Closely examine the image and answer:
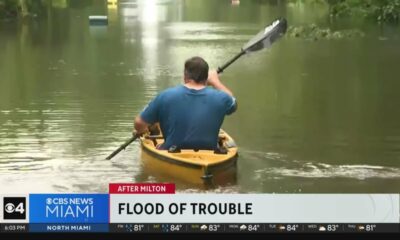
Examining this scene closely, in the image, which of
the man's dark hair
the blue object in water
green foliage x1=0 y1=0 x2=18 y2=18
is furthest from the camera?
green foliage x1=0 y1=0 x2=18 y2=18

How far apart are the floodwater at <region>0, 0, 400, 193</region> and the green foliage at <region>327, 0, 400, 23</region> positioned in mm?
8846

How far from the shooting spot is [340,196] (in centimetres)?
306

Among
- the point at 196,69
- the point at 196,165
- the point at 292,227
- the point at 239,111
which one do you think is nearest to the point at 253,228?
the point at 292,227

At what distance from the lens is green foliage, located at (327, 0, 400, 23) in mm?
41469

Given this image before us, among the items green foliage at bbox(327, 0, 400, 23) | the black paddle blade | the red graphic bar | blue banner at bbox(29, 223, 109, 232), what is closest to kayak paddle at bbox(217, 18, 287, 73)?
the black paddle blade

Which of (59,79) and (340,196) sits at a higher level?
(340,196)

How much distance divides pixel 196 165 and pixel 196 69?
85cm

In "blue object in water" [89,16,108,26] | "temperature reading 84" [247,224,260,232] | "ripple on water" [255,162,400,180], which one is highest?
"temperature reading 84" [247,224,260,232]

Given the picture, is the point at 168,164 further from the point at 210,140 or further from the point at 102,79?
the point at 102,79

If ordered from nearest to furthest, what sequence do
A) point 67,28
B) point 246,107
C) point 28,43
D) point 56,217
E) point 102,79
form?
point 56,217 < point 246,107 < point 102,79 < point 28,43 < point 67,28

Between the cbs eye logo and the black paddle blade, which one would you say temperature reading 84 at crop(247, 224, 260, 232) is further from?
the black paddle blade

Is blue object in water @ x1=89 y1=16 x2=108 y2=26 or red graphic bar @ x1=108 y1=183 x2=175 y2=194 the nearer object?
red graphic bar @ x1=108 y1=183 x2=175 y2=194

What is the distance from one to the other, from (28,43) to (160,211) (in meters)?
30.6

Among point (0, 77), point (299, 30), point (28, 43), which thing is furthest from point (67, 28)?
point (0, 77)
